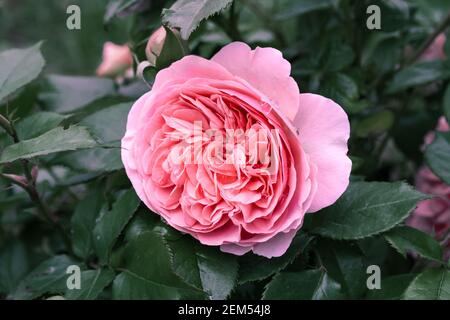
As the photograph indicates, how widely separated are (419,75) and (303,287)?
327 millimetres

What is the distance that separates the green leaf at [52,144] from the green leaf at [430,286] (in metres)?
0.28

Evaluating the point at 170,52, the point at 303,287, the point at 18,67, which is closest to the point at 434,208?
the point at 303,287

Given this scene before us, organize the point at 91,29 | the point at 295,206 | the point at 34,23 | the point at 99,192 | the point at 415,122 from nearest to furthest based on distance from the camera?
1. the point at 295,206
2. the point at 99,192
3. the point at 415,122
4. the point at 91,29
5. the point at 34,23

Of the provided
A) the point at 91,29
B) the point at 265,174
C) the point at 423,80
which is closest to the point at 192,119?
the point at 265,174

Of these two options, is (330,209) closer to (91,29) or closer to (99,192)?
(99,192)

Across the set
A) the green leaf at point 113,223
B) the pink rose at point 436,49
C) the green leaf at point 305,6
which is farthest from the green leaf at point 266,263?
the pink rose at point 436,49

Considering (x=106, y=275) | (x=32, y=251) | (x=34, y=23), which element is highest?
(x=106, y=275)

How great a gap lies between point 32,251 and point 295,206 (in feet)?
1.37

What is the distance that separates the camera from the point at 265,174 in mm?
498

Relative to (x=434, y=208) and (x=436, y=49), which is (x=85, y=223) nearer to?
(x=434, y=208)

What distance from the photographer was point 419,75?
75cm

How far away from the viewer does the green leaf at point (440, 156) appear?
0.61 m

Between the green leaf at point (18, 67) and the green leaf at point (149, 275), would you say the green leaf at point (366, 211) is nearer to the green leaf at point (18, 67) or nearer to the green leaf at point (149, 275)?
the green leaf at point (149, 275)

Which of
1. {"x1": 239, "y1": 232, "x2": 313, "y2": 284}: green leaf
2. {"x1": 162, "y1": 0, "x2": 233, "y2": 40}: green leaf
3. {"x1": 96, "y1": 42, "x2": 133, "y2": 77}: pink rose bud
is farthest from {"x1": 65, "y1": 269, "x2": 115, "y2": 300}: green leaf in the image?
{"x1": 96, "y1": 42, "x2": 133, "y2": 77}: pink rose bud
